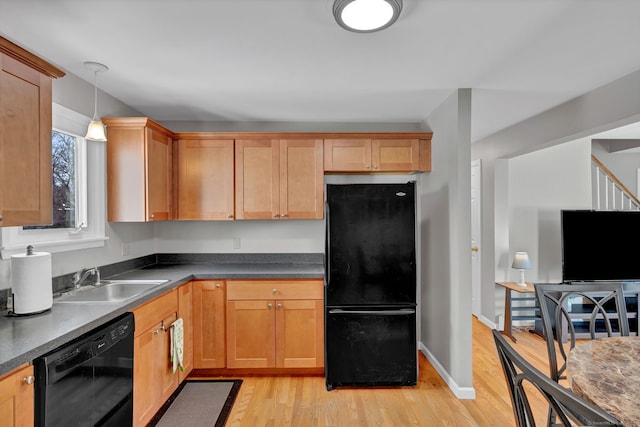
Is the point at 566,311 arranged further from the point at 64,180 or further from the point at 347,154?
the point at 64,180

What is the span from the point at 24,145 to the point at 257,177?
190 centimetres

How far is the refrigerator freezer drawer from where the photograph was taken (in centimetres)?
293

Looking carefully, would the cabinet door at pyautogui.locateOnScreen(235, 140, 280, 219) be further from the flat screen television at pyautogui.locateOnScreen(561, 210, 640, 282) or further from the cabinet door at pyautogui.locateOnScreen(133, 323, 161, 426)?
the flat screen television at pyautogui.locateOnScreen(561, 210, 640, 282)

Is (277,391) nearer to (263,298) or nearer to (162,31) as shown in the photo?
(263,298)

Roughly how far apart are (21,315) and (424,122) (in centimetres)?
344

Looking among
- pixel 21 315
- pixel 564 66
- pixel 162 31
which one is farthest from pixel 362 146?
pixel 21 315

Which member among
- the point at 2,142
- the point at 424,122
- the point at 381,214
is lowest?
the point at 381,214

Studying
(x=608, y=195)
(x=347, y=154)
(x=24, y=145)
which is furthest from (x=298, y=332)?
(x=608, y=195)

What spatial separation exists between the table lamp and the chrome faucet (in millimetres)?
4160

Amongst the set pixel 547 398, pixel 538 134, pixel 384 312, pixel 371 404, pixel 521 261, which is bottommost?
pixel 371 404

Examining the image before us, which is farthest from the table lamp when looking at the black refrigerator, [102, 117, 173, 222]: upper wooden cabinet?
[102, 117, 173, 222]: upper wooden cabinet

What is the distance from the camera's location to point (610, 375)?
129 centimetres

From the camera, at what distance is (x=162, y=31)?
1.90 m

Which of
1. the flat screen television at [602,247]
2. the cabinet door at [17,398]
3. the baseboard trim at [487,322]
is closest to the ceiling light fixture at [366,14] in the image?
the cabinet door at [17,398]
